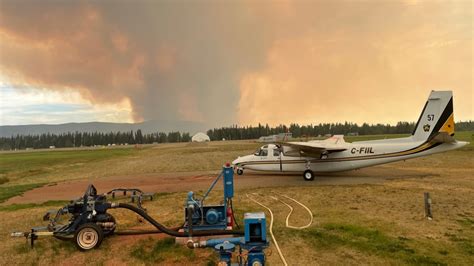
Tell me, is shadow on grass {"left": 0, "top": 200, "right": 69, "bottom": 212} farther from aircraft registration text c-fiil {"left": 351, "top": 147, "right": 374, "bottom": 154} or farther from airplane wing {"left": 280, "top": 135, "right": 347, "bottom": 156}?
aircraft registration text c-fiil {"left": 351, "top": 147, "right": 374, "bottom": 154}

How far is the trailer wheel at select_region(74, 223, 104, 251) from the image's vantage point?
820 centimetres

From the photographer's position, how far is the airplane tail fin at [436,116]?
725 inches

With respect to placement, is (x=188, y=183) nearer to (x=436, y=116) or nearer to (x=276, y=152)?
(x=276, y=152)

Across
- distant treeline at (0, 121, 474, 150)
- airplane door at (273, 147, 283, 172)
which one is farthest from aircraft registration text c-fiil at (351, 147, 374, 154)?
distant treeline at (0, 121, 474, 150)

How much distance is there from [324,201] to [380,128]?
16757 cm

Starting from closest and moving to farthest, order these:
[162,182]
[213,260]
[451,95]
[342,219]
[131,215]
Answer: [213,260] < [342,219] < [131,215] < [451,95] < [162,182]

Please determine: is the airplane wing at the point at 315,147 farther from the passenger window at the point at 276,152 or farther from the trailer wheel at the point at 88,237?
the trailer wheel at the point at 88,237

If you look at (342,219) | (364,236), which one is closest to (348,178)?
(342,219)

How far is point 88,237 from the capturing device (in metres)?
8.36

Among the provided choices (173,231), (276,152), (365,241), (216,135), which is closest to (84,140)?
(216,135)

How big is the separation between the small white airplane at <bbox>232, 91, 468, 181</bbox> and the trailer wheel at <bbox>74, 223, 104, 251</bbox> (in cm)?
1308

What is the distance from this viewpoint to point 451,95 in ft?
60.5

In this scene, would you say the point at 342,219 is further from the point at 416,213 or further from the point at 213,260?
the point at 213,260

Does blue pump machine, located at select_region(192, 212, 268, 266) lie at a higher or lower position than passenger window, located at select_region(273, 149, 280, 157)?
lower
